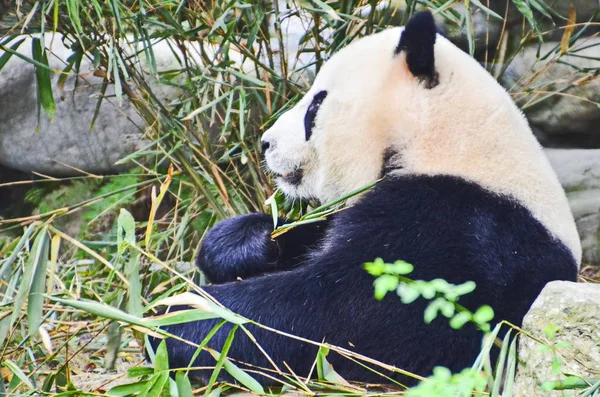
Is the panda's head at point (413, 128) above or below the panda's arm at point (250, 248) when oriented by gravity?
above

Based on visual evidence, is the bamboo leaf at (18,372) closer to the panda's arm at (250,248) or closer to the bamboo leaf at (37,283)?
the bamboo leaf at (37,283)

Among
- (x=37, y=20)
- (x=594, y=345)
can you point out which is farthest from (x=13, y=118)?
(x=594, y=345)

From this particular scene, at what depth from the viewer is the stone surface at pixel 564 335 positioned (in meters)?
1.42

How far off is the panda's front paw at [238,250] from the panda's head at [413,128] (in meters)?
0.21

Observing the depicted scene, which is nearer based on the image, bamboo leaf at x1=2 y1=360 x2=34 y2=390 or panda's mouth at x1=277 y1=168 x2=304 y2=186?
bamboo leaf at x1=2 y1=360 x2=34 y2=390

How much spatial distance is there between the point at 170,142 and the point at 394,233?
1713 mm

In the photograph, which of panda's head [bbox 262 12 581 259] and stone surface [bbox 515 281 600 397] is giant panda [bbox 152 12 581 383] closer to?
panda's head [bbox 262 12 581 259]

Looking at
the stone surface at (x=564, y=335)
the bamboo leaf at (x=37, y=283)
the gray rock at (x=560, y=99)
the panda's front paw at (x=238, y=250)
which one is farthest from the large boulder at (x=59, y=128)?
the stone surface at (x=564, y=335)

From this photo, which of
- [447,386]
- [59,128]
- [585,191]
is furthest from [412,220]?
[59,128]

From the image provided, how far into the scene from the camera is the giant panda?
1.92 metres

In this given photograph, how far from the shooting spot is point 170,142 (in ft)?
11.3

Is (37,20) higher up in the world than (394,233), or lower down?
higher up

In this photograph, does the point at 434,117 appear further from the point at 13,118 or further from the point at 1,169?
the point at 1,169

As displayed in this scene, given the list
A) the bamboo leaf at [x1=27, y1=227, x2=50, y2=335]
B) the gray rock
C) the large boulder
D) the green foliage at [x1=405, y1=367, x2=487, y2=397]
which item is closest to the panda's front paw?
the bamboo leaf at [x1=27, y1=227, x2=50, y2=335]
